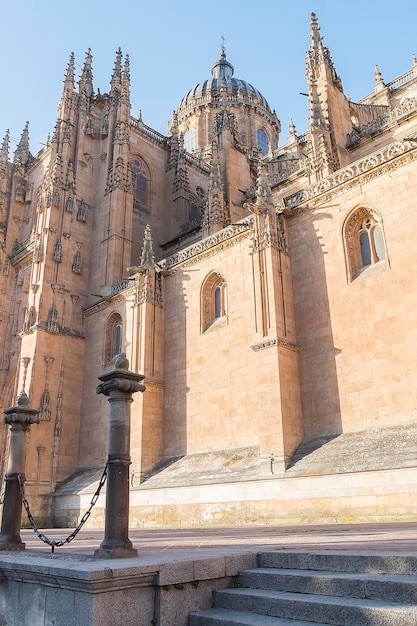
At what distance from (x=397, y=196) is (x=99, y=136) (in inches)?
850

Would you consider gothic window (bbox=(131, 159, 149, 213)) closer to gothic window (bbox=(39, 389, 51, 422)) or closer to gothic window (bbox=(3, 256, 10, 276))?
gothic window (bbox=(3, 256, 10, 276))

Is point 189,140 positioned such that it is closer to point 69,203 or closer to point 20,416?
point 69,203

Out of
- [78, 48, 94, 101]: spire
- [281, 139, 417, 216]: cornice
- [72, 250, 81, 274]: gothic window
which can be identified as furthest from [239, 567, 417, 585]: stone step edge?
[78, 48, 94, 101]: spire

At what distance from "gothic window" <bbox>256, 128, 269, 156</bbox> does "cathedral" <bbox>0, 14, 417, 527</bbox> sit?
12.7m

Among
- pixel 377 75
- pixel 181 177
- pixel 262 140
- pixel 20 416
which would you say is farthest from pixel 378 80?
pixel 20 416

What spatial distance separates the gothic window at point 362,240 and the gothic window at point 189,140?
33.3m

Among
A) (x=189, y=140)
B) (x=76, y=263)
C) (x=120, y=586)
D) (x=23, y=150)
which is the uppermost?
(x=189, y=140)

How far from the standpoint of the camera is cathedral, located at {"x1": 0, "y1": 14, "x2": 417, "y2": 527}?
14.7m

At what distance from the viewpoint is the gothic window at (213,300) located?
2069 centimetres

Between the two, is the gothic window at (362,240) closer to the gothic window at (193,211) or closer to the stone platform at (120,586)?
the stone platform at (120,586)

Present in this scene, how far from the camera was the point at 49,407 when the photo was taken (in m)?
24.7

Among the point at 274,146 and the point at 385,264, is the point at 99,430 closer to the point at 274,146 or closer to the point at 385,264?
the point at 385,264

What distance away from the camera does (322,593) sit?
5.07m

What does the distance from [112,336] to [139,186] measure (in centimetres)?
1167
